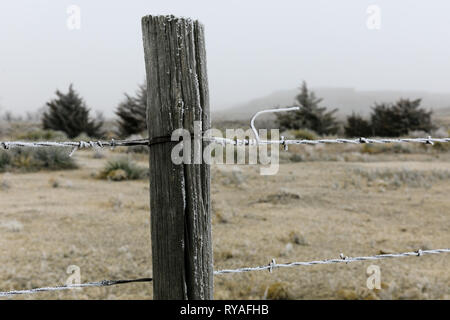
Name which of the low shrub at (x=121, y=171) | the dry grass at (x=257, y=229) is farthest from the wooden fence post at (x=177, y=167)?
the low shrub at (x=121, y=171)

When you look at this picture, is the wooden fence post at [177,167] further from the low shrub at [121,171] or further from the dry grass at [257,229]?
the low shrub at [121,171]

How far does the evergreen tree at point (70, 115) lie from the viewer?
21047mm

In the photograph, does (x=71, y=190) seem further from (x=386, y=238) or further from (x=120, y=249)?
(x=386, y=238)

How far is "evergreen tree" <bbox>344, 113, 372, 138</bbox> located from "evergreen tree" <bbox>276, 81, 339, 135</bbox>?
25.5 inches

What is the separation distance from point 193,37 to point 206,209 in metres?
0.66

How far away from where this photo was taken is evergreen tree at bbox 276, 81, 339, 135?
21703 millimetres

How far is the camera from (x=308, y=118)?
2188cm

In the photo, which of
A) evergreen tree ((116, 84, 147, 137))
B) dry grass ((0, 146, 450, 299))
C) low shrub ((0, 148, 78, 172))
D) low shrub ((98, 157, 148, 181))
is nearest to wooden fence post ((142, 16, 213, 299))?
dry grass ((0, 146, 450, 299))

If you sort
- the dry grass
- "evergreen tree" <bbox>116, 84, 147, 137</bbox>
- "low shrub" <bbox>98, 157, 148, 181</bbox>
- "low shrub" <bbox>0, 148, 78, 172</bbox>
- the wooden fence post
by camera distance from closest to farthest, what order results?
1. the wooden fence post
2. the dry grass
3. "low shrub" <bbox>98, 157, 148, 181</bbox>
4. "low shrub" <bbox>0, 148, 78, 172</bbox>
5. "evergreen tree" <bbox>116, 84, 147, 137</bbox>

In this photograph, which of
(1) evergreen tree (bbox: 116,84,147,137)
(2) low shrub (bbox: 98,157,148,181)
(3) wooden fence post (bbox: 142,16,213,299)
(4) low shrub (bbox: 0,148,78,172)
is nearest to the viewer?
(3) wooden fence post (bbox: 142,16,213,299)

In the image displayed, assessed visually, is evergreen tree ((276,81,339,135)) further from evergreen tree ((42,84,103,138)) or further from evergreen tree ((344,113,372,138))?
evergreen tree ((42,84,103,138))

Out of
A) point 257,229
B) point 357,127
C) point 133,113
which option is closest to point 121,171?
point 257,229

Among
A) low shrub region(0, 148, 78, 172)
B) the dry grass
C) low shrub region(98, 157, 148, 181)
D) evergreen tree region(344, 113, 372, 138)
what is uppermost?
evergreen tree region(344, 113, 372, 138)

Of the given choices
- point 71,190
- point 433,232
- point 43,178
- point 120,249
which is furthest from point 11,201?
point 433,232
